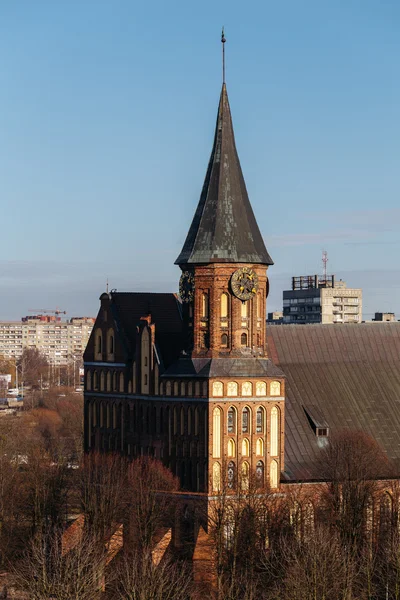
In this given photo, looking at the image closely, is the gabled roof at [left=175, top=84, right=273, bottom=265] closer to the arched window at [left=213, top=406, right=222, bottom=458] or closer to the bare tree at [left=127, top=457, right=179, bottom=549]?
the arched window at [left=213, top=406, right=222, bottom=458]

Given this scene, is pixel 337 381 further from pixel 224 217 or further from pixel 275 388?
pixel 224 217

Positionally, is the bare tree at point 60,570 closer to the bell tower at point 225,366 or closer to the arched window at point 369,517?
the bell tower at point 225,366

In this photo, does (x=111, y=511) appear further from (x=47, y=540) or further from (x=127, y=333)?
(x=127, y=333)

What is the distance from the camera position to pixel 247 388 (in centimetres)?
11250

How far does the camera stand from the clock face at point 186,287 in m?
113

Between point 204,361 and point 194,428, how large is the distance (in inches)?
Answer: 165

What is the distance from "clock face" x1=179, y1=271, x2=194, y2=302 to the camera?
11319cm

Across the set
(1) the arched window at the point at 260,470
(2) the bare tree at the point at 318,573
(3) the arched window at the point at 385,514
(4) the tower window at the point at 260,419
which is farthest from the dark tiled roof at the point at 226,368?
(2) the bare tree at the point at 318,573

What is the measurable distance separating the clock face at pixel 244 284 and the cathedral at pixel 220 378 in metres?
0.06

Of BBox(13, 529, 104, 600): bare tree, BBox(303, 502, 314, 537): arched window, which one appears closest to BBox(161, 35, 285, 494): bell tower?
BBox(303, 502, 314, 537): arched window

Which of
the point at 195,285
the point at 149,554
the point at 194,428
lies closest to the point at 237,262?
the point at 195,285

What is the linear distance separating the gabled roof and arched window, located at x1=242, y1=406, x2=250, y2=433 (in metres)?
9.26

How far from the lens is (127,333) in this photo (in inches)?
4710

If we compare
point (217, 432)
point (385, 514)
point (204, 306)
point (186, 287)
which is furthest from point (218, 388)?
point (385, 514)
